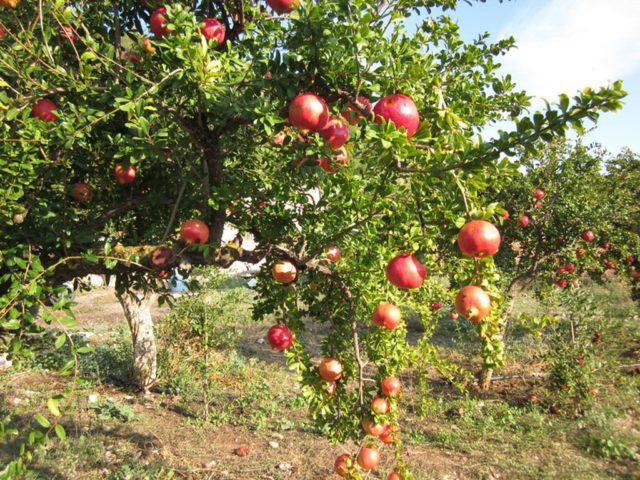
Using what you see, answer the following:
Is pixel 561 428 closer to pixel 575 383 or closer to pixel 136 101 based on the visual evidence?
pixel 575 383

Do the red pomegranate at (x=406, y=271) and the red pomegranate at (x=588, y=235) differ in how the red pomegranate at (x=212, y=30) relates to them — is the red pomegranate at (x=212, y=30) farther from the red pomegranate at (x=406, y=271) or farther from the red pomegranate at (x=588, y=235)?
the red pomegranate at (x=588, y=235)

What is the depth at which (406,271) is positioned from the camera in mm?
1490

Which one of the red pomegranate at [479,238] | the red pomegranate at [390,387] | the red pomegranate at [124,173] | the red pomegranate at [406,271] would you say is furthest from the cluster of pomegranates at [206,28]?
the red pomegranate at [390,387]

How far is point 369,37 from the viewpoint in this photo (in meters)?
1.34

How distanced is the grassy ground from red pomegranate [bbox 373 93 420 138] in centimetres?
284

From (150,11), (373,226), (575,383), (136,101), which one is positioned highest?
(150,11)

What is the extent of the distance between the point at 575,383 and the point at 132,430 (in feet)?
19.4

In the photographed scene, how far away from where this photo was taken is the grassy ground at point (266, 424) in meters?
4.43

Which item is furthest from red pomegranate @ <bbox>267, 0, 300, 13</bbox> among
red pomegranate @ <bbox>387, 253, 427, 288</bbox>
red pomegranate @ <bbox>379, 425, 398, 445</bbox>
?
red pomegranate @ <bbox>379, 425, 398, 445</bbox>

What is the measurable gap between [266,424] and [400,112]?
17.3 feet

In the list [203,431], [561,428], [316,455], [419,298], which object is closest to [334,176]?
[419,298]

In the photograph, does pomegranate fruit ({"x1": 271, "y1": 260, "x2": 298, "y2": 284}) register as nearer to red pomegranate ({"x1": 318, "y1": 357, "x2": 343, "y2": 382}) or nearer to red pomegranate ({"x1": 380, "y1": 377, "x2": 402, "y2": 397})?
red pomegranate ({"x1": 318, "y1": 357, "x2": 343, "y2": 382})

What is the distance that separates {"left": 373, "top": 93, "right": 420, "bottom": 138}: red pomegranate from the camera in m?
1.31

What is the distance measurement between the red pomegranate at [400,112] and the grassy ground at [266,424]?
284 centimetres
